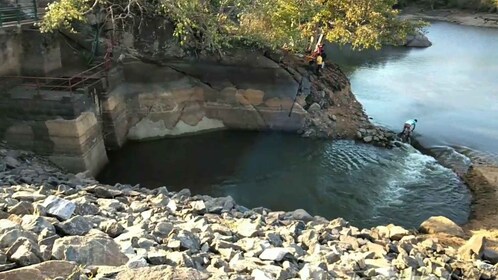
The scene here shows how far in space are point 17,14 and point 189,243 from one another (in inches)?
540

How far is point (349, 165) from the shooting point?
19.2 m

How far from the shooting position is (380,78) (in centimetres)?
3397

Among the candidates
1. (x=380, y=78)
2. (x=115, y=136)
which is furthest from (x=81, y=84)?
(x=380, y=78)

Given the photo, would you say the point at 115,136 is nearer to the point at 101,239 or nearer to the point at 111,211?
the point at 111,211

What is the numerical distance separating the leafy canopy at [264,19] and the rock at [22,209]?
33.7ft

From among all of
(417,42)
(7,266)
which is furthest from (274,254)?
(417,42)

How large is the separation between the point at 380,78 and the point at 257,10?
1527 cm

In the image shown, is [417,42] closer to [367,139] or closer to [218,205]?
[367,139]

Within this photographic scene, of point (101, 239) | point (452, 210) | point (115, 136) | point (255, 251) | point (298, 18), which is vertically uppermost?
point (298, 18)

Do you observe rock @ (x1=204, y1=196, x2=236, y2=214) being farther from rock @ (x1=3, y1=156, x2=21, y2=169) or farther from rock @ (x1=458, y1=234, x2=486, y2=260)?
rock @ (x1=3, y1=156, x2=21, y2=169)

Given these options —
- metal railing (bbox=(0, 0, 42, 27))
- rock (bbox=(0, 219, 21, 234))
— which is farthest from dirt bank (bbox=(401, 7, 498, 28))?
rock (bbox=(0, 219, 21, 234))

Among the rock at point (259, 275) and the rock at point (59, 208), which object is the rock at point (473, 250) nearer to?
the rock at point (259, 275)

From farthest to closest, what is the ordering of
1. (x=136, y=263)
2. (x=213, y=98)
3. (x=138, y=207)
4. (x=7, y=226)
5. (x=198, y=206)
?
1. (x=213, y=98)
2. (x=198, y=206)
3. (x=138, y=207)
4. (x=7, y=226)
5. (x=136, y=263)

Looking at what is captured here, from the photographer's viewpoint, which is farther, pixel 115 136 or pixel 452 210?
pixel 115 136
